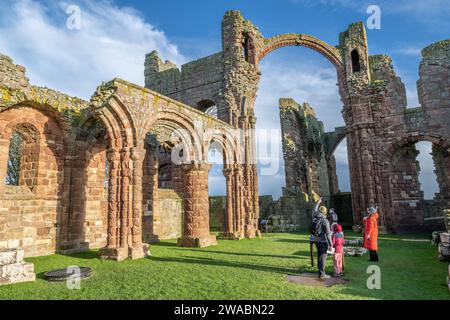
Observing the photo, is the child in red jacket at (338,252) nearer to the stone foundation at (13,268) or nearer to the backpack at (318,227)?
the backpack at (318,227)

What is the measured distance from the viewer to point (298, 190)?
73.8ft

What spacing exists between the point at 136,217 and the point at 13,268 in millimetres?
3479

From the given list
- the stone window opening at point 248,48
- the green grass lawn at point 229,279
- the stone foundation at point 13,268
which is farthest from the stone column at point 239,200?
the stone foundation at point 13,268

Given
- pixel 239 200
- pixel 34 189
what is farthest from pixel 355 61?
pixel 34 189

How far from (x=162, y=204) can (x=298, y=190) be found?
11.4 m

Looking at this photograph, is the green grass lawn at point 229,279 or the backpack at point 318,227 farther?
the backpack at point 318,227

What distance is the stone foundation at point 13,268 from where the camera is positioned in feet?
18.4

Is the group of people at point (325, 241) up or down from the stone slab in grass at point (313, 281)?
up

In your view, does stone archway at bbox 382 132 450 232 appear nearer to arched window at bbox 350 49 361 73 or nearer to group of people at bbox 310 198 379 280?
arched window at bbox 350 49 361 73

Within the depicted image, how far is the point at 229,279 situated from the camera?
571cm

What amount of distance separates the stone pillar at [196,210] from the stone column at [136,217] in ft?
8.52

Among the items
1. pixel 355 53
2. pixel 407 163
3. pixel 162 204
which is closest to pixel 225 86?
pixel 162 204

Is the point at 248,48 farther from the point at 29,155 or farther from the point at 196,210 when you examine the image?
the point at 29,155

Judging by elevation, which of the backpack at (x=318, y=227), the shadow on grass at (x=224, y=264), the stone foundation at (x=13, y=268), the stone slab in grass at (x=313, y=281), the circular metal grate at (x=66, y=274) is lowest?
the stone slab in grass at (x=313, y=281)
